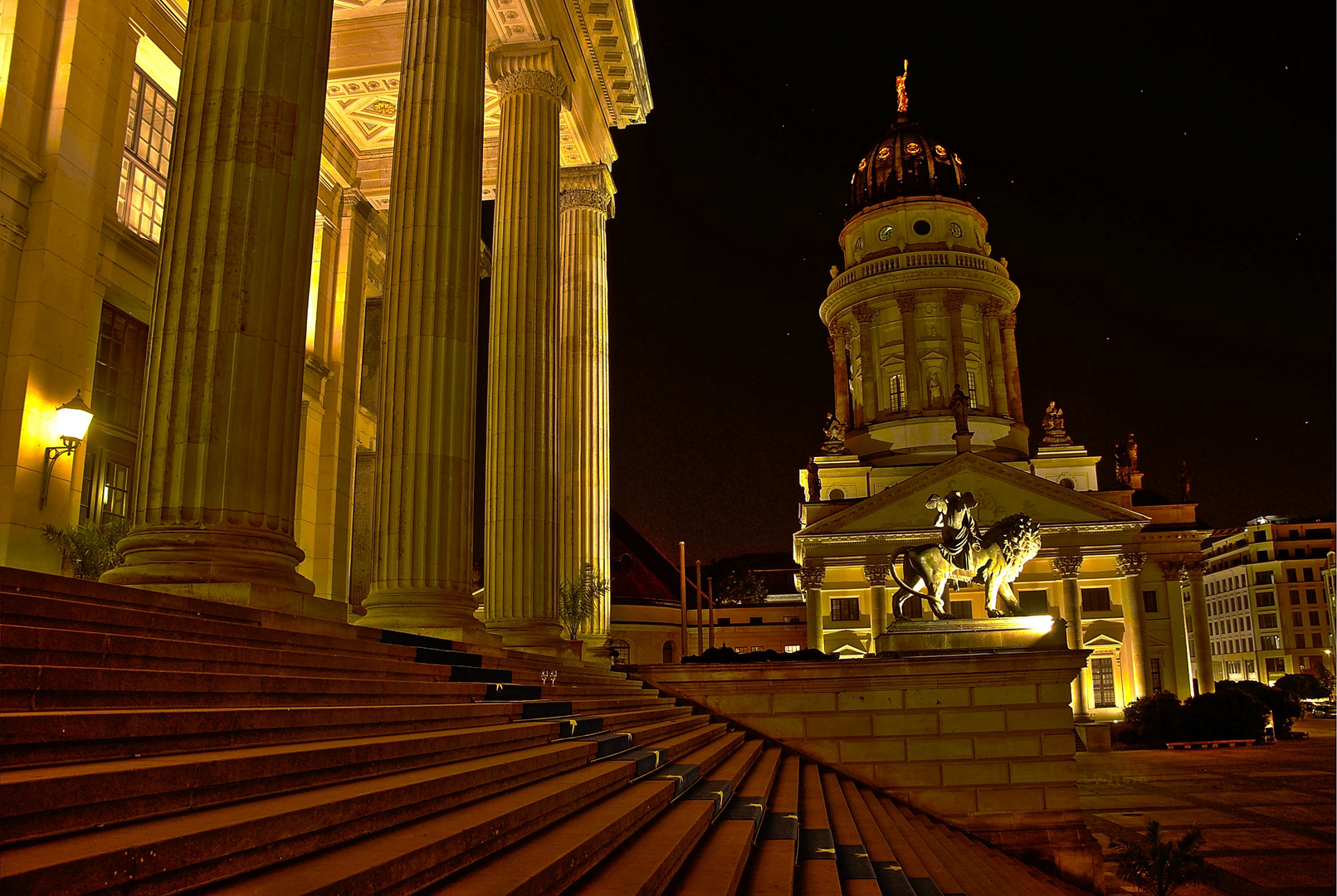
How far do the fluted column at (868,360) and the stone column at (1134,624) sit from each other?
20587mm

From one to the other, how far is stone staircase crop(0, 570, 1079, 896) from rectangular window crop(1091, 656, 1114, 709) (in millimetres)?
56364

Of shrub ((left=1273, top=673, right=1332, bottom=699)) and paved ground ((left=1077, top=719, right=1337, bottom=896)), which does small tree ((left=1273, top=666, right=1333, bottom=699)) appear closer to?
shrub ((left=1273, top=673, right=1332, bottom=699))

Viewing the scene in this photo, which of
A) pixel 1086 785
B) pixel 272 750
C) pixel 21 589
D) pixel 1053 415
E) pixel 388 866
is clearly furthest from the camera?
pixel 1053 415

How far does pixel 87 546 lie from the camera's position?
43.3 ft

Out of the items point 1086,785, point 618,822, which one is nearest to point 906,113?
point 1086,785

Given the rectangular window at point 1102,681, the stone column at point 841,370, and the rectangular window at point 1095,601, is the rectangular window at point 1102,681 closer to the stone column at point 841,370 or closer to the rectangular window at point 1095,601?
the rectangular window at point 1095,601

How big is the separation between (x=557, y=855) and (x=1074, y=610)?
198 feet

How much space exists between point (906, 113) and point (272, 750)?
3569 inches

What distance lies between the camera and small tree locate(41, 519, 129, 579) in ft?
42.9

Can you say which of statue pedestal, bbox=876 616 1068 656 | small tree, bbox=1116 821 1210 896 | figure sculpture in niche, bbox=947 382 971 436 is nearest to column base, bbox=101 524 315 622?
small tree, bbox=1116 821 1210 896

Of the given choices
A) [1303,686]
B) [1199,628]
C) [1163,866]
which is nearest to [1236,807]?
[1163,866]

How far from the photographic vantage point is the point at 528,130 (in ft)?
62.5

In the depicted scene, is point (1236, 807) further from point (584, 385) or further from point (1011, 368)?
point (1011, 368)

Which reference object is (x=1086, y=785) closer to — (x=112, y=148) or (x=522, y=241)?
(x=522, y=241)
